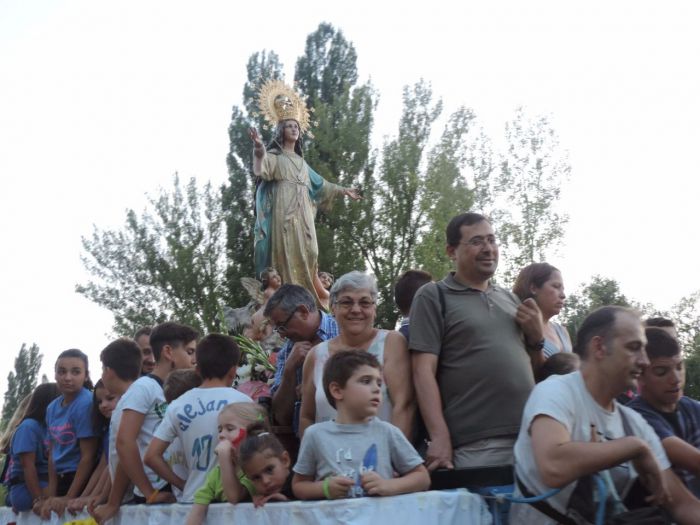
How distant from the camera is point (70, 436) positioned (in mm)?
6211

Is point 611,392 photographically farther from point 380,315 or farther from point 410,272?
point 380,315

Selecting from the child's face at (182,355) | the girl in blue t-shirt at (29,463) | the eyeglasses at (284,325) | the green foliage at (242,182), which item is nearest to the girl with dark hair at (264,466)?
the eyeglasses at (284,325)

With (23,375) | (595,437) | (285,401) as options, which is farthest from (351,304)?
(23,375)

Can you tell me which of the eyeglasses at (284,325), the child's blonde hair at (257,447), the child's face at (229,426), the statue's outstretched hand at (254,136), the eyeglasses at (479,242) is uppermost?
the statue's outstretched hand at (254,136)

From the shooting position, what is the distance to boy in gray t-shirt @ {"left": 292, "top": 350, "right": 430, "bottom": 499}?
3.65 m

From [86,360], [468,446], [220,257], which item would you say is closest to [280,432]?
[468,446]

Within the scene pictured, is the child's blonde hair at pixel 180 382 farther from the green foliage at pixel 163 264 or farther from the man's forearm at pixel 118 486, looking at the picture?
the green foliage at pixel 163 264

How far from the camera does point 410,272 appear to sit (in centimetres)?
537

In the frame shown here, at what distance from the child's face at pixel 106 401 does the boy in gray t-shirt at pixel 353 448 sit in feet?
8.27

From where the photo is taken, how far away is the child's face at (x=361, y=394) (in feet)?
12.4

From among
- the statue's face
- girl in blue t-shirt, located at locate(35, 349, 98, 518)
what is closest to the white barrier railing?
girl in blue t-shirt, located at locate(35, 349, 98, 518)

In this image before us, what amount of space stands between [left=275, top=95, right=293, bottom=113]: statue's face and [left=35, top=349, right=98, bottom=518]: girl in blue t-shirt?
7993 mm

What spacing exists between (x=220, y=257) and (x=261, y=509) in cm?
3168

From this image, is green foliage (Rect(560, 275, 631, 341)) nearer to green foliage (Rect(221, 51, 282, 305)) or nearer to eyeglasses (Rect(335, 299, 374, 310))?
green foliage (Rect(221, 51, 282, 305))
